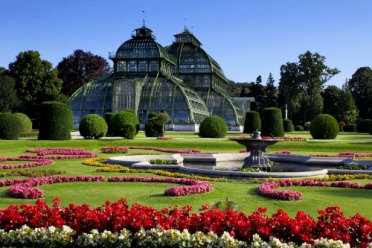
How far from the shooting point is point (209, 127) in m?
40.4

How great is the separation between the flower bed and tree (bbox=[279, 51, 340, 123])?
236 feet

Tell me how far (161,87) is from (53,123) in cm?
3273

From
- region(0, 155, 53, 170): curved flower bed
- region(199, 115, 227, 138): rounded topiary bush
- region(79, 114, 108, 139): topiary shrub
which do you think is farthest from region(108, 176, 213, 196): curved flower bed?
region(199, 115, 227, 138): rounded topiary bush

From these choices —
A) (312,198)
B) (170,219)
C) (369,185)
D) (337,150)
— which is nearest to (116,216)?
(170,219)

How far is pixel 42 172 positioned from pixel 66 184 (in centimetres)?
233

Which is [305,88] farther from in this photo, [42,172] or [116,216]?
[116,216]

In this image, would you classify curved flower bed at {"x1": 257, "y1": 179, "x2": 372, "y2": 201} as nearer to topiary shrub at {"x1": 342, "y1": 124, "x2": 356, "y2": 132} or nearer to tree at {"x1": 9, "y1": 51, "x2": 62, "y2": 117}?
tree at {"x1": 9, "y1": 51, "x2": 62, "y2": 117}

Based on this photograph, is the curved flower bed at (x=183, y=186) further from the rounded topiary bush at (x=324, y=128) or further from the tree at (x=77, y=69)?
the tree at (x=77, y=69)

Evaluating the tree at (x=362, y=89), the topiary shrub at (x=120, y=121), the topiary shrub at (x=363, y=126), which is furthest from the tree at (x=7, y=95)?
the tree at (x=362, y=89)

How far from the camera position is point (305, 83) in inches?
3076

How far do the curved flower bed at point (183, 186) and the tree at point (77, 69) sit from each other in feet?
238

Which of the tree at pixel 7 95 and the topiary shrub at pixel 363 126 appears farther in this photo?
the topiary shrub at pixel 363 126

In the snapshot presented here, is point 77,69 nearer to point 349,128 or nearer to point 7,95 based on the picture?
point 7,95

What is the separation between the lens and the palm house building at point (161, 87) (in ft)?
207
